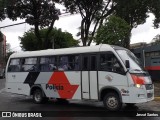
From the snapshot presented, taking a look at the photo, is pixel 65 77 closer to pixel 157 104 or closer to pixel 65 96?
pixel 65 96

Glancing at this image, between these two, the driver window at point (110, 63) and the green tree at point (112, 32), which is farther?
the green tree at point (112, 32)

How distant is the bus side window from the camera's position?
19823 millimetres

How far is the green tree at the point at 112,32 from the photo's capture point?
31.4 m

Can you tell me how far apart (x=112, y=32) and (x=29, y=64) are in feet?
46.0

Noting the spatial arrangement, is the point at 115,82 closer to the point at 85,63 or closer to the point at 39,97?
the point at 85,63

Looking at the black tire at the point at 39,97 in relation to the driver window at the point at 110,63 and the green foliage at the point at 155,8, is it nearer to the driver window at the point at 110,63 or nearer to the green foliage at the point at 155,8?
the driver window at the point at 110,63

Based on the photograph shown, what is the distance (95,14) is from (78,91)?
19.3m

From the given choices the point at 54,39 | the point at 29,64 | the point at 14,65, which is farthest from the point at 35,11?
the point at 54,39

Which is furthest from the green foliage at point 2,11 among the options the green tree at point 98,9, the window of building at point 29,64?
the window of building at point 29,64

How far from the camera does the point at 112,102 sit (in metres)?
15.0

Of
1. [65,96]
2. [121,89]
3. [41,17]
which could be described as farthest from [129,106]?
[41,17]

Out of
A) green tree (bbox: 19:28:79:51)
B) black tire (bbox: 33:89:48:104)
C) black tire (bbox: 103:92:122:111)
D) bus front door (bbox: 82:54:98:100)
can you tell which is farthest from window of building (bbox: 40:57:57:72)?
green tree (bbox: 19:28:79:51)

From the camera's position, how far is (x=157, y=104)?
690 inches

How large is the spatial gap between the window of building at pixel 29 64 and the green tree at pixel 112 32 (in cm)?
1292
